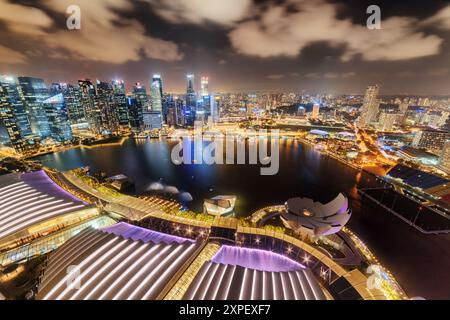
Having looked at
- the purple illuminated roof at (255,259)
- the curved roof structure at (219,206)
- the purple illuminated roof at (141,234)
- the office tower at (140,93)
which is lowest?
the curved roof structure at (219,206)

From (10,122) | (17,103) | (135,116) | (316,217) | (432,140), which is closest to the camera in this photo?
(316,217)

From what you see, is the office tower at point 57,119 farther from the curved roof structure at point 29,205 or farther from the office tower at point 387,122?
the office tower at point 387,122

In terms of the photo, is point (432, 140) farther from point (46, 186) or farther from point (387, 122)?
point (46, 186)

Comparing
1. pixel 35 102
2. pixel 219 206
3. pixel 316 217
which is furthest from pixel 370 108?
pixel 35 102

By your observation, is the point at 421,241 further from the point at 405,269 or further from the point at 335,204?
the point at 335,204

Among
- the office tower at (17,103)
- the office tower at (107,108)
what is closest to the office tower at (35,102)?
the office tower at (17,103)

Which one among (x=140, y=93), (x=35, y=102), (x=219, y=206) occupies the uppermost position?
(x=140, y=93)
